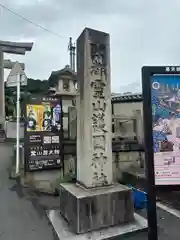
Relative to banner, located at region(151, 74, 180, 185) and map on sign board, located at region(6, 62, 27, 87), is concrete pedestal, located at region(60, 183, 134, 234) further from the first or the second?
map on sign board, located at region(6, 62, 27, 87)

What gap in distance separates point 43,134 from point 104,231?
3835mm

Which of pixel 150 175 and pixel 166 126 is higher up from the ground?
pixel 166 126

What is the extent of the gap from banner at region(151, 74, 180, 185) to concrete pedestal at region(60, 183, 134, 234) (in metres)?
1.95

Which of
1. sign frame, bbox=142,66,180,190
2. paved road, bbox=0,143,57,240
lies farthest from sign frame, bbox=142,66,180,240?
paved road, bbox=0,143,57,240

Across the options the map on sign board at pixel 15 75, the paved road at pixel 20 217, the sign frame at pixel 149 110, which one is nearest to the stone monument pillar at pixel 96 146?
the paved road at pixel 20 217

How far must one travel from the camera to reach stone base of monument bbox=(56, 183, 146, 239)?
15.8ft

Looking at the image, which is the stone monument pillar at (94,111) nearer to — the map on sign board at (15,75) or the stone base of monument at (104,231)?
the stone base of monument at (104,231)

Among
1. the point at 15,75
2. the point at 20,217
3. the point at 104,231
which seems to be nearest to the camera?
the point at 104,231

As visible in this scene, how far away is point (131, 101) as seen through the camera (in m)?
14.9

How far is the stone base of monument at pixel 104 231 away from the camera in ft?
15.5

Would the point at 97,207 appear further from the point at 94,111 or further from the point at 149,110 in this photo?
the point at 149,110

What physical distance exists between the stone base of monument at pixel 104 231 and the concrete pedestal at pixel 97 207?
74 mm

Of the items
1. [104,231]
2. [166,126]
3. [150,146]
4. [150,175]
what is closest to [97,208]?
[104,231]

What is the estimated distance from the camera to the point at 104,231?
16.1 feet
